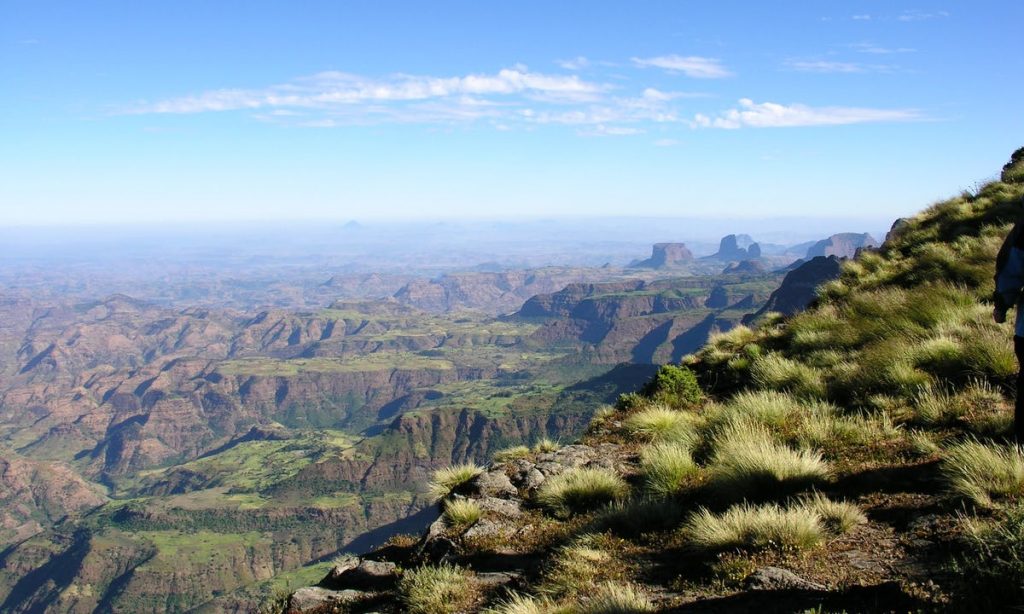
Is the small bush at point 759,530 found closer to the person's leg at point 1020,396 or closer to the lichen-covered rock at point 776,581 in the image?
the lichen-covered rock at point 776,581

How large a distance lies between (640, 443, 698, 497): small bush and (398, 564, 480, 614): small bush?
3052 mm

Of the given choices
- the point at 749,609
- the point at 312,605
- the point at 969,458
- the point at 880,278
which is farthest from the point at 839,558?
the point at 880,278

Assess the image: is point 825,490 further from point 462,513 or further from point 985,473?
point 462,513

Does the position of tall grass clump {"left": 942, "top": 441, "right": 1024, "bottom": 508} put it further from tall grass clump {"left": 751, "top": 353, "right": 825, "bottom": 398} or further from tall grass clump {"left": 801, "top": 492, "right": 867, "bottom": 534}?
tall grass clump {"left": 751, "top": 353, "right": 825, "bottom": 398}

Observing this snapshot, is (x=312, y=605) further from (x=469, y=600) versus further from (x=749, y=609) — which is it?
(x=749, y=609)

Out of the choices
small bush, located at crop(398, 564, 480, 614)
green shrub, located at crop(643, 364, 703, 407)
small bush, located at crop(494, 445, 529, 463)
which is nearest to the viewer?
small bush, located at crop(398, 564, 480, 614)

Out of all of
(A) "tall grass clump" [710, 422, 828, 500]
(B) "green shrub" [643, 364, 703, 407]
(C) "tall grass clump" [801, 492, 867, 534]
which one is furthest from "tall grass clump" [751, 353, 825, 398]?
(C) "tall grass clump" [801, 492, 867, 534]

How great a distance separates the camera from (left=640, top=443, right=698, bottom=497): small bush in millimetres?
8664

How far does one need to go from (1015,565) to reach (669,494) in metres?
4.35

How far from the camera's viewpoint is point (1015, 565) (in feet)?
14.8

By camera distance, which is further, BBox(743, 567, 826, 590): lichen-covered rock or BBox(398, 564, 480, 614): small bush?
BBox(398, 564, 480, 614): small bush

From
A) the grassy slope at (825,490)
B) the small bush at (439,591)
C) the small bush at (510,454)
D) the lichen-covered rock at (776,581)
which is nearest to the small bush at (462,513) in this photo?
the grassy slope at (825,490)

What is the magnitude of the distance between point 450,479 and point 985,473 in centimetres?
941

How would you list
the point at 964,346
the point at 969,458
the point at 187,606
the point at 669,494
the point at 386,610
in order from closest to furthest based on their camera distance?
1. the point at 969,458
2. the point at 386,610
3. the point at 669,494
4. the point at 964,346
5. the point at 187,606
